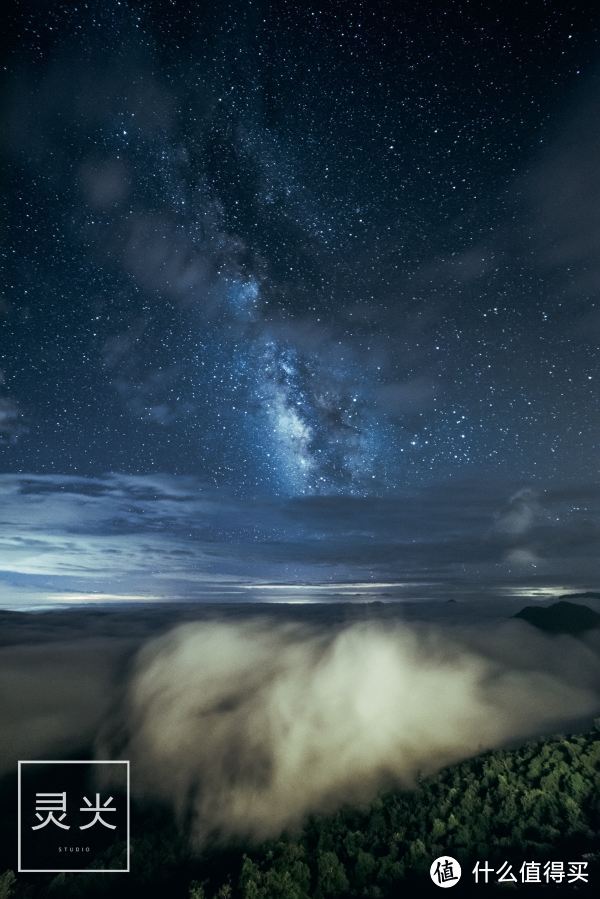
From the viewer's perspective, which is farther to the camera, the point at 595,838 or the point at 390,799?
the point at 390,799

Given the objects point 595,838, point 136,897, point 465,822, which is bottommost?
point 136,897

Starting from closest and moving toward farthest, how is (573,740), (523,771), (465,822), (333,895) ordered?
(333,895) < (465,822) < (523,771) < (573,740)

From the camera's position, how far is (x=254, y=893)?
5468 inches

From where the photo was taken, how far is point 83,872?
191000 mm

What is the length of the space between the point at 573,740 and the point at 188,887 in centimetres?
17561

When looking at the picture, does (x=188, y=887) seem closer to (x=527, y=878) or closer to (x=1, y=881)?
(x=1, y=881)

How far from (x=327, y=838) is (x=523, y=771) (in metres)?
85.9

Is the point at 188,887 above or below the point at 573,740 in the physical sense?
below

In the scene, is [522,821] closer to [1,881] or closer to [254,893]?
[254,893]

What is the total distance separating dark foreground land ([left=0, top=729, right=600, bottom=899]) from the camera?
126 meters

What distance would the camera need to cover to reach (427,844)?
14200 cm

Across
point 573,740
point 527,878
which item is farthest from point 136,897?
point 527,878

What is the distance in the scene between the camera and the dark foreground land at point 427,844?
12644 centimetres

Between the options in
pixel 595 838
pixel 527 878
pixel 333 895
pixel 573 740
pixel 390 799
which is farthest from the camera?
pixel 390 799
